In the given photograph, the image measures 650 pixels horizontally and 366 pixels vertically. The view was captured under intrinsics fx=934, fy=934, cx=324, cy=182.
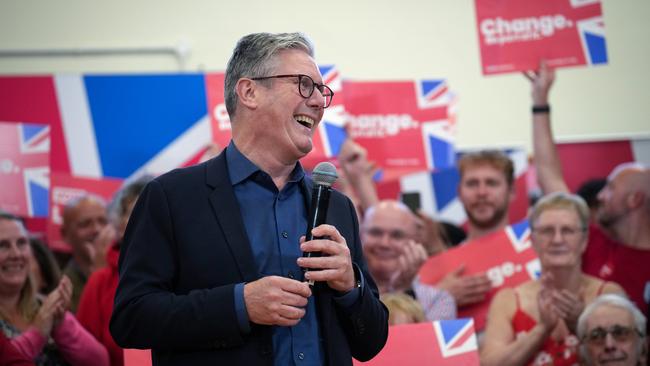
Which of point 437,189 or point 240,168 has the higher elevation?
point 240,168

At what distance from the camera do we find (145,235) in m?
1.80

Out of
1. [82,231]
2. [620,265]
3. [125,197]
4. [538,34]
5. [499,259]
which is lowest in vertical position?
[620,265]

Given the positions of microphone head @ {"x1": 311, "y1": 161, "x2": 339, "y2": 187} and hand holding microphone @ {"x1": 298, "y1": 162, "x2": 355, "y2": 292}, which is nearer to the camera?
hand holding microphone @ {"x1": 298, "y1": 162, "x2": 355, "y2": 292}

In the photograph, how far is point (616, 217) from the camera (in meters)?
4.29

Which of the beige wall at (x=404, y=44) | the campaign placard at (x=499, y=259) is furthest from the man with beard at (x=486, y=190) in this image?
the beige wall at (x=404, y=44)

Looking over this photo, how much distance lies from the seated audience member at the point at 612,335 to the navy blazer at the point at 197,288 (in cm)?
164

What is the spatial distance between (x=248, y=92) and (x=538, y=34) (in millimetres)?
2803

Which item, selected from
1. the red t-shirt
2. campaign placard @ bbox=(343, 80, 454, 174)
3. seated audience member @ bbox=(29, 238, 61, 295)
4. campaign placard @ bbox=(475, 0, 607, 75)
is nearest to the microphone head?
the red t-shirt

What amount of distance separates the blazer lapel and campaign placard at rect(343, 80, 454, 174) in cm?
303

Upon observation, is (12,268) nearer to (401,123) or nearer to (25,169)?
(25,169)

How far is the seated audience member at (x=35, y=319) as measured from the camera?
3161 millimetres

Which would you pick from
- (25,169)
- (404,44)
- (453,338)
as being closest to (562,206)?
(453,338)

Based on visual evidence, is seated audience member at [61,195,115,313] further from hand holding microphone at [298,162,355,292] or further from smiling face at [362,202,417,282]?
hand holding microphone at [298,162,355,292]

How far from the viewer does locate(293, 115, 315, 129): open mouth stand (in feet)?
6.27
